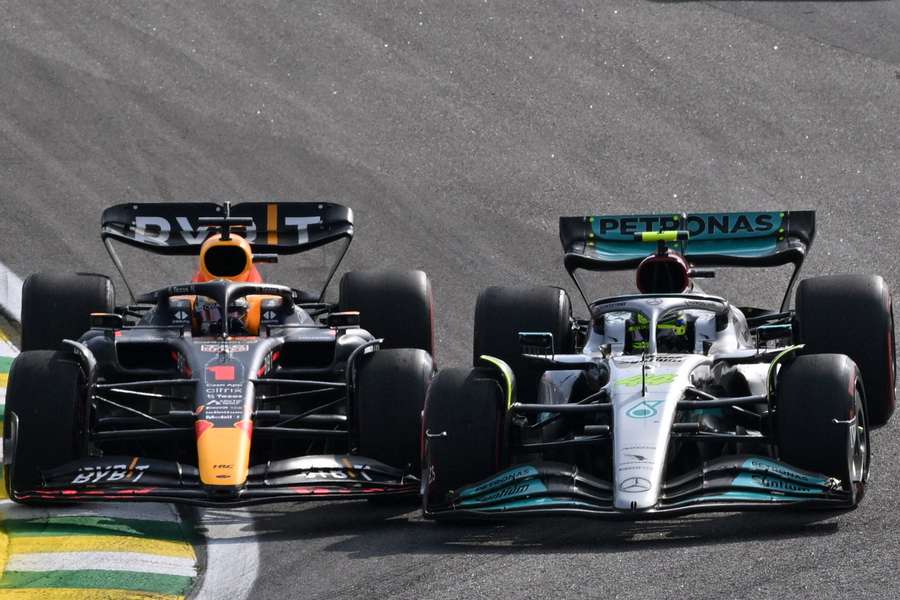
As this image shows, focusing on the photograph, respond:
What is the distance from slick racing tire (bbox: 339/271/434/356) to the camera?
1566 centimetres

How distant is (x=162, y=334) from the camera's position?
14086 mm

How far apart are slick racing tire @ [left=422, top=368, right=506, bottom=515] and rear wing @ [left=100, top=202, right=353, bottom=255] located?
14.3 ft

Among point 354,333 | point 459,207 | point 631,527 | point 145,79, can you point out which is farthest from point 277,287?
point 145,79

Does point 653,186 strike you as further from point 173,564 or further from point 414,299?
point 173,564

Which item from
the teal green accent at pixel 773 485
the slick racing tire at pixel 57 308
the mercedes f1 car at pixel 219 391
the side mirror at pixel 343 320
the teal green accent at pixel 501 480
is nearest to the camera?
the teal green accent at pixel 773 485

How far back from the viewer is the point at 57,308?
51.3 feet

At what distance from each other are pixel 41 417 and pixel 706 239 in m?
6.00

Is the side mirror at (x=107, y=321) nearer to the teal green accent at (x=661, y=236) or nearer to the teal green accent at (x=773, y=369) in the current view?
the teal green accent at (x=661, y=236)

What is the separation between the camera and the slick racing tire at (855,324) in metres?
14.0

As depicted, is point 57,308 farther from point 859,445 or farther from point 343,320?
point 859,445

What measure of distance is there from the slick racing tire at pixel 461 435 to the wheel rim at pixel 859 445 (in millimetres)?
2200

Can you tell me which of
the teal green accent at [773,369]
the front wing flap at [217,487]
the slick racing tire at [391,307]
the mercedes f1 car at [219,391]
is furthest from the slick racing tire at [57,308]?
the teal green accent at [773,369]

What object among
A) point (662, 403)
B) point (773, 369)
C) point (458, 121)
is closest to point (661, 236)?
point (773, 369)

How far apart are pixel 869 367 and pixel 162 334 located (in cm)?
526
